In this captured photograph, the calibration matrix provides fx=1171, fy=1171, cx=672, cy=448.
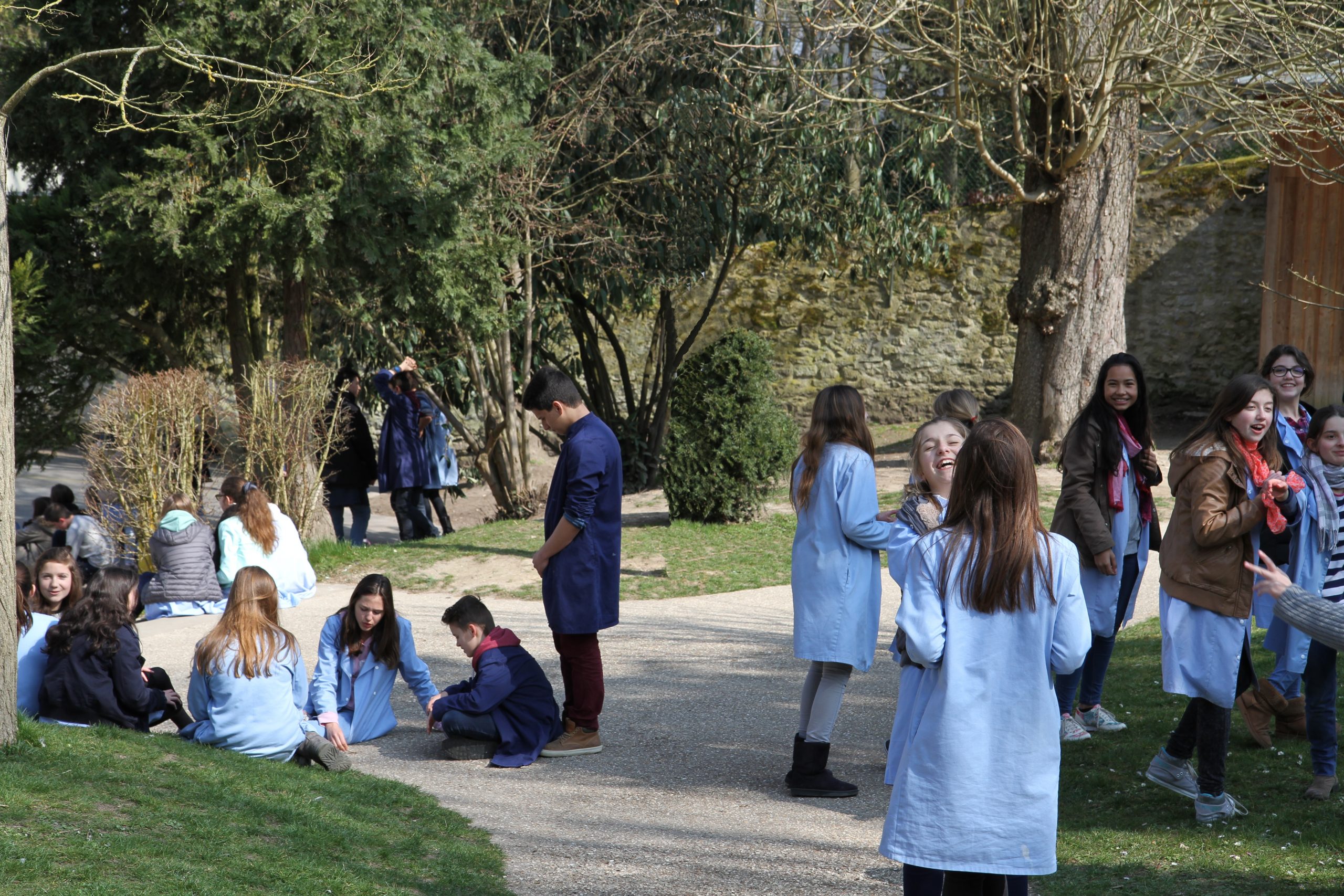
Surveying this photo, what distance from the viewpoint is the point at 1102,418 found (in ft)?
16.1

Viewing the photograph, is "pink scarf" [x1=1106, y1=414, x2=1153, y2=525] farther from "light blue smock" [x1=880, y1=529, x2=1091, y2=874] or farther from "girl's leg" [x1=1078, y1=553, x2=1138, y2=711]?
"light blue smock" [x1=880, y1=529, x2=1091, y2=874]

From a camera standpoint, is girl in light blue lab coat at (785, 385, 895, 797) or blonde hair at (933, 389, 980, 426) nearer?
girl in light blue lab coat at (785, 385, 895, 797)

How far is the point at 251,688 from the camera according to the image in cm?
486

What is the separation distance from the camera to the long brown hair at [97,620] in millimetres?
4867

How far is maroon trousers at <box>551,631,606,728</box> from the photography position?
5.02 meters

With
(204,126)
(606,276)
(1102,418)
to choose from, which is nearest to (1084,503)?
(1102,418)

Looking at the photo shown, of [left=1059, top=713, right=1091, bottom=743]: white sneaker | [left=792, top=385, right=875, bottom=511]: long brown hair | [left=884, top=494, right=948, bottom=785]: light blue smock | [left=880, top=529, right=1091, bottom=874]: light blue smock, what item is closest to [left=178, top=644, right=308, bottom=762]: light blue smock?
[left=792, top=385, right=875, bottom=511]: long brown hair

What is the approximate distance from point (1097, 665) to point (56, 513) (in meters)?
7.40

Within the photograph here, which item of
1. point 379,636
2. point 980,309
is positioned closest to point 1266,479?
point 379,636

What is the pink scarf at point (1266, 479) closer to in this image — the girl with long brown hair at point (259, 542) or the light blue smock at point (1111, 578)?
the light blue smock at point (1111, 578)

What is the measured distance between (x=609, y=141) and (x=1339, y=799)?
32.5 ft

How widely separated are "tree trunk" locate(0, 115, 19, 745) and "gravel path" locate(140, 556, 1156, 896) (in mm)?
1371

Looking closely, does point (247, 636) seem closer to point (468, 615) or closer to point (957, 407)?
point (468, 615)

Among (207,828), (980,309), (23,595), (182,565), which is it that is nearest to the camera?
(207,828)
